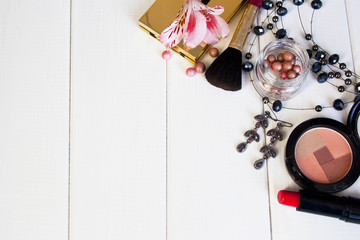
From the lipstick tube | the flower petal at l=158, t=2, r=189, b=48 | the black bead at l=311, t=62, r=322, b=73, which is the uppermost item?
the flower petal at l=158, t=2, r=189, b=48

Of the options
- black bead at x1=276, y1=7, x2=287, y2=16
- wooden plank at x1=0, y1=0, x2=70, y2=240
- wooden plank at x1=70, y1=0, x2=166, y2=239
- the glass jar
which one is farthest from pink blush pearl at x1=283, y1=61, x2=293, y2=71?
wooden plank at x1=0, y1=0, x2=70, y2=240

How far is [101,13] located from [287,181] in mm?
447

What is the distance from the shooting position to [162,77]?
26.6 inches

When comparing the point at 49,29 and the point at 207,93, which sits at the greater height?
the point at 49,29

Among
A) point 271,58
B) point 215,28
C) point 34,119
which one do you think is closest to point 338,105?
point 271,58

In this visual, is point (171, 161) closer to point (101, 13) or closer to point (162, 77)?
point (162, 77)

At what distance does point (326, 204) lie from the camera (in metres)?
0.60

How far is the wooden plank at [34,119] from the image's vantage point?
0.65m

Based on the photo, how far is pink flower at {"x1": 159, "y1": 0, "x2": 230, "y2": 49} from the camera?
55 cm

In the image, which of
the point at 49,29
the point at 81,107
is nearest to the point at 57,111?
the point at 81,107

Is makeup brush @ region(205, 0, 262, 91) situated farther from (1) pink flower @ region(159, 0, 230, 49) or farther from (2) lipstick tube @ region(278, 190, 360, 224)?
(2) lipstick tube @ region(278, 190, 360, 224)

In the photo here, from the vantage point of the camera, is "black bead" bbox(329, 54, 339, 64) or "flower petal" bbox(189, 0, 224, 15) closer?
"flower petal" bbox(189, 0, 224, 15)

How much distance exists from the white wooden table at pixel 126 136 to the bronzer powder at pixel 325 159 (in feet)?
0.13

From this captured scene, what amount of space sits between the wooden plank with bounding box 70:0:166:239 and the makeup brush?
97mm
